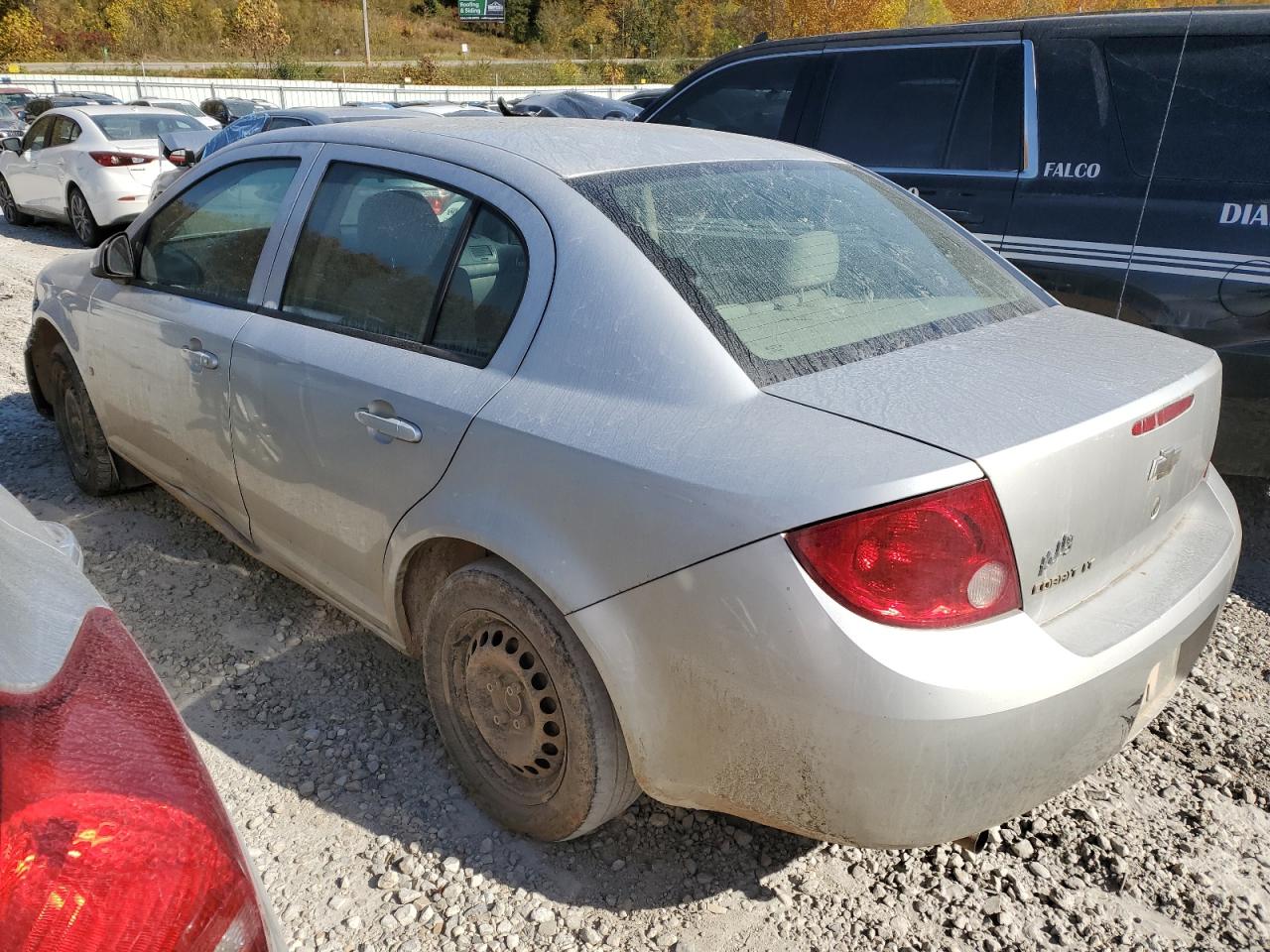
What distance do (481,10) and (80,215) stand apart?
62532mm

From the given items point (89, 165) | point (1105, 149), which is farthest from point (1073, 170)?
point (89, 165)

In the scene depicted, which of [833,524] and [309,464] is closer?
[833,524]

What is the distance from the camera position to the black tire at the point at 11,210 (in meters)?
12.6

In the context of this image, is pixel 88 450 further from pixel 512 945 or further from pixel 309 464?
pixel 512 945

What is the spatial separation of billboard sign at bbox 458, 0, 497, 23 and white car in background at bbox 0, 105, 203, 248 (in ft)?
197

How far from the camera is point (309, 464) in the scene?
268 centimetres

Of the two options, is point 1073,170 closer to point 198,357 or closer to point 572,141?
point 572,141

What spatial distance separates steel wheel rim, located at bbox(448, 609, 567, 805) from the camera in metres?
2.20

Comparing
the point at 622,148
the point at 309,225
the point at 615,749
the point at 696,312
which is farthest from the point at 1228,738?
the point at 309,225

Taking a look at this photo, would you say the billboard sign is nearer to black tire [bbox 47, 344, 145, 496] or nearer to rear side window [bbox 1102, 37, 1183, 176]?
black tire [bbox 47, 344, 145, 496]

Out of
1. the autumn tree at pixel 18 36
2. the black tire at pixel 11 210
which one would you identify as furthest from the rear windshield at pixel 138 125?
the autumn tree at pixel 18 36

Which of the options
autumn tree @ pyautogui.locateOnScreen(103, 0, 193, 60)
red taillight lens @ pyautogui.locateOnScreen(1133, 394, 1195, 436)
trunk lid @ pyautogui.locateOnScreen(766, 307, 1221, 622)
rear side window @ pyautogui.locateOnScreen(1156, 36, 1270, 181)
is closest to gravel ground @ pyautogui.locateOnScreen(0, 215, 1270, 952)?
trunk lid @ pyautogui.locateOnScreen(766, 307, 1221, 622)

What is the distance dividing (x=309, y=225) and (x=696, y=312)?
1406mm

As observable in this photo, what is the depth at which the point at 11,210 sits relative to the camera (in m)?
12.8
